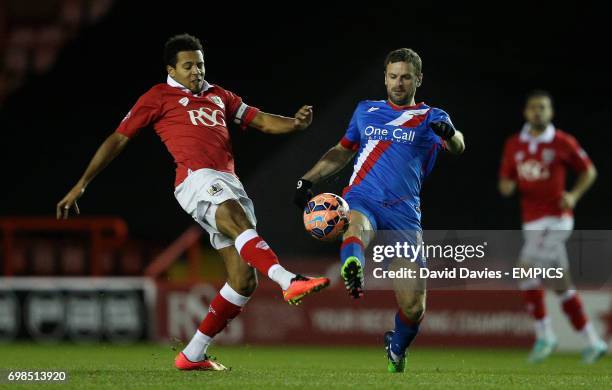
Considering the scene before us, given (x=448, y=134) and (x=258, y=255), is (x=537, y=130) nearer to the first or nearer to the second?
(x=448, y=134)

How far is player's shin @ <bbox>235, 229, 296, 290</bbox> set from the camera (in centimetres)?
591

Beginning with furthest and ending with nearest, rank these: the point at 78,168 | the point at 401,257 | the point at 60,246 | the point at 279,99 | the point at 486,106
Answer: the point at 279,99 < the point at 78,168 < the point at 486,106 < the point at 60,246 < the point at 401,257

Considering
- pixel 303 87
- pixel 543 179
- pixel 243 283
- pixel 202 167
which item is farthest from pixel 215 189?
pixel 303 87

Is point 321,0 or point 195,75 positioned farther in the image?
point 321,0

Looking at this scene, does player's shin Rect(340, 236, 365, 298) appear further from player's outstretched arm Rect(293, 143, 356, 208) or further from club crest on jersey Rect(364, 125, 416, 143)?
club crest on jersey Rect(364, 125, 416, 143)

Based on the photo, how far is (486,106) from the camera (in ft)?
52.0

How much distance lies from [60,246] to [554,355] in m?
5.99

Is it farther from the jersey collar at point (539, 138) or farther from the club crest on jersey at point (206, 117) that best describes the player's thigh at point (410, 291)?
the jersey collar at point (539, 138)

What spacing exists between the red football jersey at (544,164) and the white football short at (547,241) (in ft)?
0.26

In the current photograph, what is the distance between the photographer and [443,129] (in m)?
6.24

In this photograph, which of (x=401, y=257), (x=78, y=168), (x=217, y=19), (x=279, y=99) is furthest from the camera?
(x=217, y=19)

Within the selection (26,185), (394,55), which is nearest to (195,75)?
(394,55)

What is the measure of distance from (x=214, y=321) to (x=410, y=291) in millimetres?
1197

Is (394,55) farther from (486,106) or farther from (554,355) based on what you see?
(486,106)
